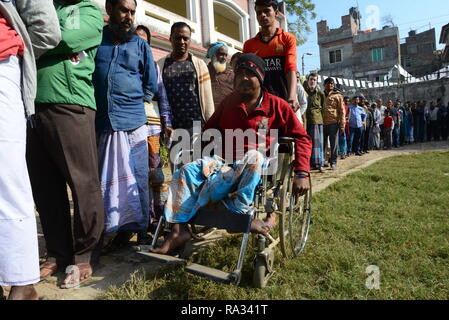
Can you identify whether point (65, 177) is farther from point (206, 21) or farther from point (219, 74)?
point (206, 21)

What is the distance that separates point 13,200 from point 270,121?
178cm

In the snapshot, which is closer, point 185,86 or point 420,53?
point 185,86

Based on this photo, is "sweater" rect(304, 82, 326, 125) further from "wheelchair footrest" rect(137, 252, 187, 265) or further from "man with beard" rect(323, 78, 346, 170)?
"wheelchair footrest" rect(137, 252, 187, 265)

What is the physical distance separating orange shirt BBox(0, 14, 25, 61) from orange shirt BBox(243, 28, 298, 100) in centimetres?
215

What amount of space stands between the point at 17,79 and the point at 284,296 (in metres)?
1.99

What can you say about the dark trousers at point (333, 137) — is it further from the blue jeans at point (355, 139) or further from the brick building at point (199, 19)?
the brick building at point (199, 19)

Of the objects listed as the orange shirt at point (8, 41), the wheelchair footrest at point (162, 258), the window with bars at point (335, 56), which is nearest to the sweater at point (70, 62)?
the orange shirt at point (8, 41)

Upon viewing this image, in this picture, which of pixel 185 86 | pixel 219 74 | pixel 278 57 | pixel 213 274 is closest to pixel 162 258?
pixel 213 274

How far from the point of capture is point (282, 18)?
55.1 ft

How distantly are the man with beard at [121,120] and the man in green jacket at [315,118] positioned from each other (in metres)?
4.80

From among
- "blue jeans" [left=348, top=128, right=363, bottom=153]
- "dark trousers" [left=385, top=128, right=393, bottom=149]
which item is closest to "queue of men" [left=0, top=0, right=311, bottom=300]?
"blue jeans" [left=348, top=128, right=363, bottom=153]

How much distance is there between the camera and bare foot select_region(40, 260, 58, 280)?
2.41 metres

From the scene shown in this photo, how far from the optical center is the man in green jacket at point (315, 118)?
7113mm

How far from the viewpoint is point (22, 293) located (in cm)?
192
